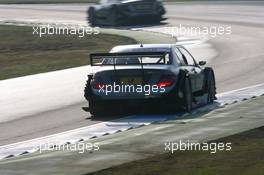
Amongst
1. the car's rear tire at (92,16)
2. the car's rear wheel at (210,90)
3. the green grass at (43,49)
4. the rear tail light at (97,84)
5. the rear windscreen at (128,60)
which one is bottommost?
the car's rear tire at (92,16)

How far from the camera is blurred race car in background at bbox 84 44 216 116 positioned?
17047 millimetres

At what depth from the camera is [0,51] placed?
3603cm

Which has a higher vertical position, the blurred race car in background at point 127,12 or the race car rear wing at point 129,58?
the race car rear wing at point 129,58

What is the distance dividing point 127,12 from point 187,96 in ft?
90.6

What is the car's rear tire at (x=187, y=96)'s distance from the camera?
56.4ft

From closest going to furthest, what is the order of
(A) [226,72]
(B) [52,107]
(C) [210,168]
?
(C) [210,168] → (B) [52,107] → (A) [226,72]

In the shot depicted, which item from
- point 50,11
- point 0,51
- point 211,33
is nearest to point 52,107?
point 0,51

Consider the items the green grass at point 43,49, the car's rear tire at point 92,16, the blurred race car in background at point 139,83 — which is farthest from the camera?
the car's rear tire at point 92,16

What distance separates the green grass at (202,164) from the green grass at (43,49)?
1468 cm

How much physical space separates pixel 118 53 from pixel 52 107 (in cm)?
274

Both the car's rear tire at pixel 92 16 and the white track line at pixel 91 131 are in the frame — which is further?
the car's rear tire at pixel 92 16

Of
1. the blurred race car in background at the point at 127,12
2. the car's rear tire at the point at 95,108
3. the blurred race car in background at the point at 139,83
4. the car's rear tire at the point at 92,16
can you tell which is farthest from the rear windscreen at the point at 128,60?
the car's rear tire at the point at 92,16

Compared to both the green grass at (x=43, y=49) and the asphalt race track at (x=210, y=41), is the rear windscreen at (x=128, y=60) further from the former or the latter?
the green grass at (x=43, y=49)

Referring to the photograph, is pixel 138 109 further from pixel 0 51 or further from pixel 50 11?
pixel 50 11
